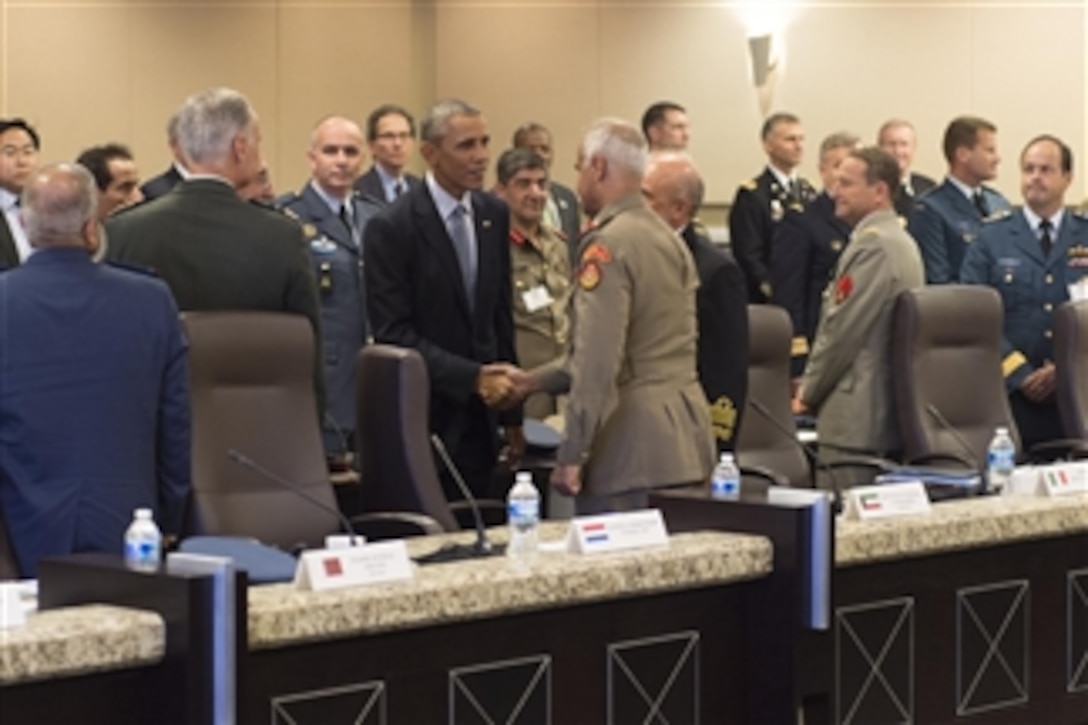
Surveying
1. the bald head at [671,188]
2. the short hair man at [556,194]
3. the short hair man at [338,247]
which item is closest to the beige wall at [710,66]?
the short hair man at [556,194]

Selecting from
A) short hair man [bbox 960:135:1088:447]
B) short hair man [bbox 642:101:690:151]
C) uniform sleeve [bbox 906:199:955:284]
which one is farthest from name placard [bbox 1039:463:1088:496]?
short hair man [bbox 642:101:690:151]

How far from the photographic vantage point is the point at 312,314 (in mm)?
4781

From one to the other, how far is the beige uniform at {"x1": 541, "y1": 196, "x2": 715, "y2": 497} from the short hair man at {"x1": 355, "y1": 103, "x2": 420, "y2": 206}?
114 inches

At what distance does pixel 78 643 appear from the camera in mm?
2727

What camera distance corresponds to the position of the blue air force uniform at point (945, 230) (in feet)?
26.1

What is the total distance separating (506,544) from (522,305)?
2.58 m

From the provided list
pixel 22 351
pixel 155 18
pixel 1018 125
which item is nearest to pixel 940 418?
pixel 22 351

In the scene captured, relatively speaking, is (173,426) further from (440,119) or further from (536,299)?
(536,299)

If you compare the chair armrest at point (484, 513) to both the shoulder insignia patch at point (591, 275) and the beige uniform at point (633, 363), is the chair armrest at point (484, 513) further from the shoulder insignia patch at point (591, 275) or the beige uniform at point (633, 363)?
the shoulder insignia patch at point (591, 275)

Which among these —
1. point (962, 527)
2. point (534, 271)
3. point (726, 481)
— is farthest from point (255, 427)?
point (534, 271)

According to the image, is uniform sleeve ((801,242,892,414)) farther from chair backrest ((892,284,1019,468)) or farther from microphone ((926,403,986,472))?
microphone ((926,403,986,472))

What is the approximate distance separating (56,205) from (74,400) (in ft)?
1.22

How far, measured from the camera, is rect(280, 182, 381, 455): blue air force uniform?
6.24 m

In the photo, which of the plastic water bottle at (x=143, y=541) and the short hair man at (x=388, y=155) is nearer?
the plastic water bottle at (x=143, y=541)
